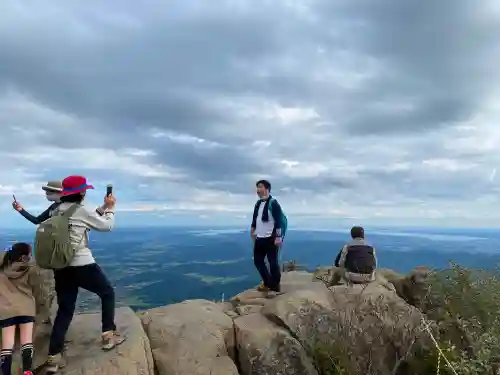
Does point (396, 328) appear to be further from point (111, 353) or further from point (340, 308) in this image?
point (111, 353)

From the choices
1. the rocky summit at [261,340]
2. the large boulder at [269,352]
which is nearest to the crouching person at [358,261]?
the rocky summit at [261,340]

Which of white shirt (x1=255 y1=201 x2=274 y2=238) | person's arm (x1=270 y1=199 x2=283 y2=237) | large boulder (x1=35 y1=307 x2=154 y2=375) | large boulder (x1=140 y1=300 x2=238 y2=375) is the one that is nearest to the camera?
large boulder (x1=35 y1=307 x2=154 y2=375)

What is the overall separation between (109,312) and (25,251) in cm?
187

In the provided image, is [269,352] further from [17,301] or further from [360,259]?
[17,301]

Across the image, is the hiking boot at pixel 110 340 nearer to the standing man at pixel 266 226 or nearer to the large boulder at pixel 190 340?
the large boulder at pixel 190 340

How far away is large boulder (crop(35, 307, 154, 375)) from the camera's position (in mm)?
6188

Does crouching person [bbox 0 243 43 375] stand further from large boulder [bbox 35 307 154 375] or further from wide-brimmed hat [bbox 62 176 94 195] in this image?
wide-brimmed hat [bbox 62 176 94 195]

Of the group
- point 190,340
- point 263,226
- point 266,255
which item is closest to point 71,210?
point 190,340

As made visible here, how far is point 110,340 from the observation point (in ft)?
21.7

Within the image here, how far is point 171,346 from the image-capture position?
757 cm

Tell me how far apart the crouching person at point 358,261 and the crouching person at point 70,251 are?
654 centimetres

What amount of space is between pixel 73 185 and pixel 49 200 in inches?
47.1

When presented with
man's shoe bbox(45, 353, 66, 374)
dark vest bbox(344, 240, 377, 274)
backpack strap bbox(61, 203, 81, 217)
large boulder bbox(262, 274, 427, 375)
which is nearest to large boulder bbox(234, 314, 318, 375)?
large boulder bbox(262, 274, 427, 375)

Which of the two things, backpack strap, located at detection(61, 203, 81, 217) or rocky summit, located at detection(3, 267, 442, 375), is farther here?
rocky summit, located at detection(3, 267, 442, 375)
